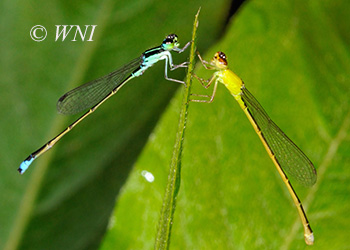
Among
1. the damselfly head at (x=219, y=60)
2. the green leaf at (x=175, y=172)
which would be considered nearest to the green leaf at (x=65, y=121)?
the damselfly head at (x=219, y=60)

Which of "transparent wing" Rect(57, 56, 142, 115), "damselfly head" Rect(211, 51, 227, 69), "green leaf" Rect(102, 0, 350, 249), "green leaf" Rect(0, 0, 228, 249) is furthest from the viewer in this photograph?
"transparent wing" Rect(57, 56, 142, 115)

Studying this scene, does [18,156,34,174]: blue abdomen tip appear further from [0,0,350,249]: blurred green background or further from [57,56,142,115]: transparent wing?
[57,56,142,115]: transparent wing

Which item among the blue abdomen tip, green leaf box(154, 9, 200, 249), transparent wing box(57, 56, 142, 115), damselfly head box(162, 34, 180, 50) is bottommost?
green leaf box(154, 9, 200, 249)

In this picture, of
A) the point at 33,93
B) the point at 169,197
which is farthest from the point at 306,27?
the point at 33,93

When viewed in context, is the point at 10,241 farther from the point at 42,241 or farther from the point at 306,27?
the point at 306,27

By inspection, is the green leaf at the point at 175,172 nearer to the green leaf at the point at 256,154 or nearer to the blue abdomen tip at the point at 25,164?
the green leaf at the point at 256,154

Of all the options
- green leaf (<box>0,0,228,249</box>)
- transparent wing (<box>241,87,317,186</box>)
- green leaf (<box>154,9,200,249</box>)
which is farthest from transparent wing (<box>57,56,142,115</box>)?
green leaf (<box>154,9,200,249</box>)

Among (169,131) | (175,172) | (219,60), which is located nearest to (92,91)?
(219,60)
